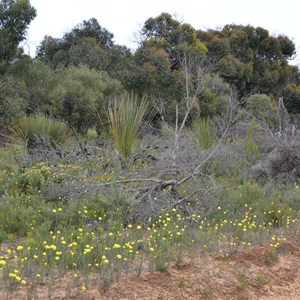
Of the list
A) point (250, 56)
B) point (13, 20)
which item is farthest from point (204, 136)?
point (250, 56)

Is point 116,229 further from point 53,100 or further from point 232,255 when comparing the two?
point 53,100

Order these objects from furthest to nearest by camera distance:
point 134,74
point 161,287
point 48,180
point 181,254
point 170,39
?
point 170,39, point 134,74, point 48,180, point 181,254, point 161,287

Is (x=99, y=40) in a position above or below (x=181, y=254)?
above

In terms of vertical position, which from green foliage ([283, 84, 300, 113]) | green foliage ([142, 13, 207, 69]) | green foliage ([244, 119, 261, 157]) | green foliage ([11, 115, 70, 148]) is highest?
green foliage ([142, 13, 207, 69])

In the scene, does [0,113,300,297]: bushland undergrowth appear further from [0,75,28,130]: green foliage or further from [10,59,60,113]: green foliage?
[10,59,60,113]: green foliage

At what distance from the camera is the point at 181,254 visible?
17.7 ft

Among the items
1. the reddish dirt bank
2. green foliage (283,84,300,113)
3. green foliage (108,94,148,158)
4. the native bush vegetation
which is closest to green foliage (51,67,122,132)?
the native bush vegetation

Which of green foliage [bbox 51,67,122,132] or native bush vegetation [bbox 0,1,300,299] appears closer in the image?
native bush vegetation [bbox 0,1,300,299]

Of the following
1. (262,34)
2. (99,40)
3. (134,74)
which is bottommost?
(134,74)

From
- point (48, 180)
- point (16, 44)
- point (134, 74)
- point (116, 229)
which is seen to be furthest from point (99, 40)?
point (116, 229)

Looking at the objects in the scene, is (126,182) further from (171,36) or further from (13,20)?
(171,36)

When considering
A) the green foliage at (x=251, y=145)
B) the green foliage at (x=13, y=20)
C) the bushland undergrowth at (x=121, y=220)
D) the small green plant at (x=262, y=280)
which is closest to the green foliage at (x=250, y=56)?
the green foliage at (x=13, y=20)

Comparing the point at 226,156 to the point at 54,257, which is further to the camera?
the point at 226,156

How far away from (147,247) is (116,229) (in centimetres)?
54
